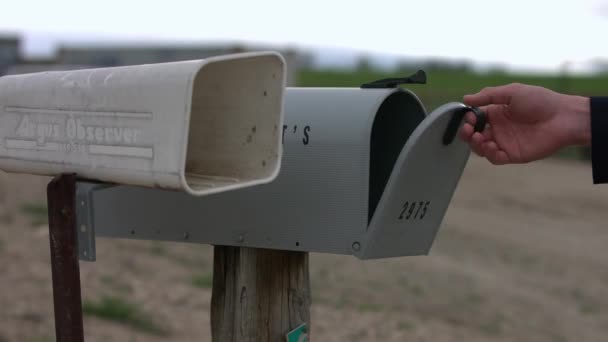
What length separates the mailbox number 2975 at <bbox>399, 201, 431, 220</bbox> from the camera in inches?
76.5

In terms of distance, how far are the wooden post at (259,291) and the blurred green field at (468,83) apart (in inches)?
460

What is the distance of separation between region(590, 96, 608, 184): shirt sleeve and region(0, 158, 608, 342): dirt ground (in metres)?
2.80

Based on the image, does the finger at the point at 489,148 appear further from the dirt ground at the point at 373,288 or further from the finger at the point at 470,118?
the dirt ground at the point at 373,288

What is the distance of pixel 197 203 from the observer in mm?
2070

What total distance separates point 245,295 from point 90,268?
3266 mm

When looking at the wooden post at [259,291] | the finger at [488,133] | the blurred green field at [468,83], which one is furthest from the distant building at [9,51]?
the finger at [488,133]

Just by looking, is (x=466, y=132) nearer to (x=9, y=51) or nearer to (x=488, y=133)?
(x=488, y=133)

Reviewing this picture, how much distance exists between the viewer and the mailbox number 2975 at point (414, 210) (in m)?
1.94

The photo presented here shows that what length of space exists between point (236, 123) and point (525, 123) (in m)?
0.66

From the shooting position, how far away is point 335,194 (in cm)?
193

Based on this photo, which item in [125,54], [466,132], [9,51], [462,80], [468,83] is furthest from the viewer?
[462,80]

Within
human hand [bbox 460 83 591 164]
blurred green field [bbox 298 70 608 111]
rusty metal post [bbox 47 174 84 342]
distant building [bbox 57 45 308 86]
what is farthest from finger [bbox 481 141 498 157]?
blurred green field [bbox 298 70 608 111]

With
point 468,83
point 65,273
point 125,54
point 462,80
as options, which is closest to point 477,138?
point 65,273

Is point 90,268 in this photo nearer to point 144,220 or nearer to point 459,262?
point 459,262
